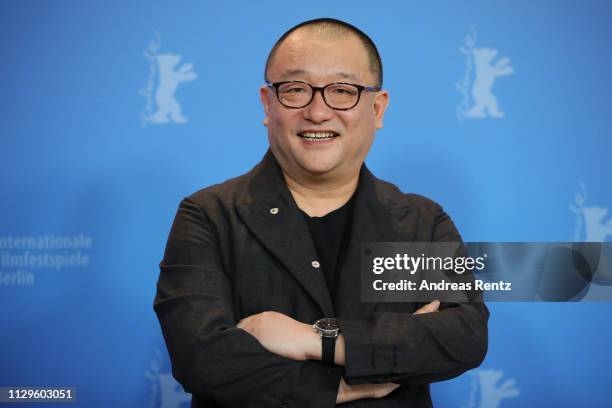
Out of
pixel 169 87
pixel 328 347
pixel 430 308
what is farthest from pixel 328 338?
pixel 169 87

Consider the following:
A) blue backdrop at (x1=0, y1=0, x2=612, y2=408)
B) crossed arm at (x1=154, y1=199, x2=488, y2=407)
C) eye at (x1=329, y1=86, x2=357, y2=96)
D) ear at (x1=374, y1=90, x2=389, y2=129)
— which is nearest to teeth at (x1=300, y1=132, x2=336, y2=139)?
eye at (x1=329, y1=86, x2=357, y2=96)

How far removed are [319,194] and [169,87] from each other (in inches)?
41.1

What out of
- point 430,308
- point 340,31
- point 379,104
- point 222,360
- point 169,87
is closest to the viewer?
point 222,360

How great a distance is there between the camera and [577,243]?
2.69m

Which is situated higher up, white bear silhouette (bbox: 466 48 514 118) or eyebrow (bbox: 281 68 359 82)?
white bear silhouette (bbox: 466 48 514 118)

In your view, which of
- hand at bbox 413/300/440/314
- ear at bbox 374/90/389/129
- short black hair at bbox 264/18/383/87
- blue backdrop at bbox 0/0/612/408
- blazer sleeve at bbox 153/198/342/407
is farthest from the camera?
blue backdrop at bbox 0/0/612/408

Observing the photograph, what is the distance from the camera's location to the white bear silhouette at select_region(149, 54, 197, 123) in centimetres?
270

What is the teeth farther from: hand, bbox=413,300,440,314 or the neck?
hand, bbox=413,300,440,314

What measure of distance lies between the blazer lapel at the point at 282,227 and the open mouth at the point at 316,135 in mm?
163

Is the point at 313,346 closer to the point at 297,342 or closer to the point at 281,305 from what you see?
the point at 297,342

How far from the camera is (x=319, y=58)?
5.91ft

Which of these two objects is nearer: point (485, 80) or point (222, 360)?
point (222, 360)

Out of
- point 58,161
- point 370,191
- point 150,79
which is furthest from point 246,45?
point 370,191

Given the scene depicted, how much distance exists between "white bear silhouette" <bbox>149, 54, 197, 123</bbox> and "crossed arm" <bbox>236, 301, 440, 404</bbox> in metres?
1.27
